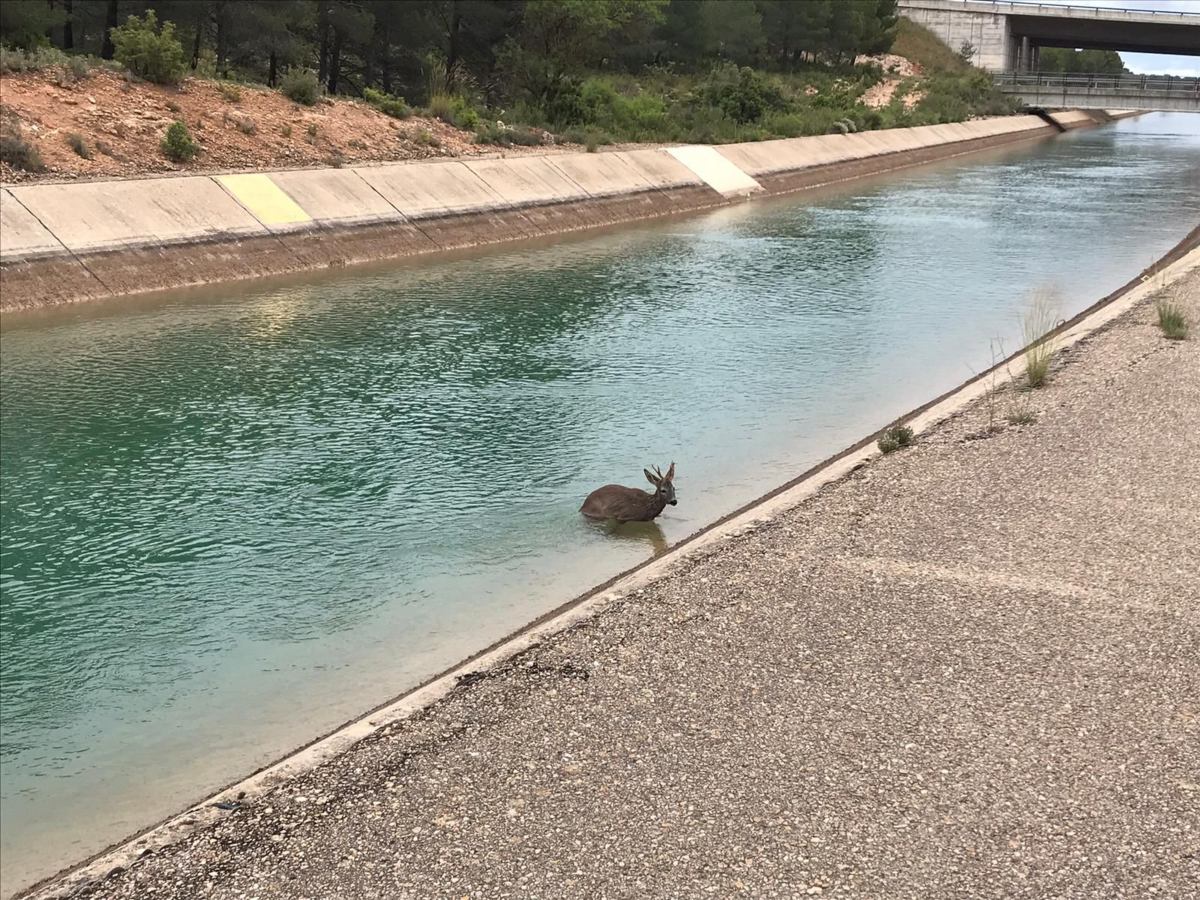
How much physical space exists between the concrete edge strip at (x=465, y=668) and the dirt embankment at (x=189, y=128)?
18.9 m

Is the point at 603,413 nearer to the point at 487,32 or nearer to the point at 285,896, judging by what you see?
the point at 285,896

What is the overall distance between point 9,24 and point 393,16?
19.6 m

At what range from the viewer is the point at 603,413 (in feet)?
51.5

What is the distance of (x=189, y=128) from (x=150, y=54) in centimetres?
262

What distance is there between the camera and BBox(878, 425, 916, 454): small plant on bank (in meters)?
12.5

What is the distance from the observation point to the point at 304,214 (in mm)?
27797

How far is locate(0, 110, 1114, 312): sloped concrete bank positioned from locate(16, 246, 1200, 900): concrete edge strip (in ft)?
49.6

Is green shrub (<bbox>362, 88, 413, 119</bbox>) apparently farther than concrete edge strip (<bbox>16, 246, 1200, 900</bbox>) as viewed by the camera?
Yes

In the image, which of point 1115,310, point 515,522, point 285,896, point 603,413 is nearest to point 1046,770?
point 285,896

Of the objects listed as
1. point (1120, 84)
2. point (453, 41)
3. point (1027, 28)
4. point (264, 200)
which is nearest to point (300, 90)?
point (264, 200)

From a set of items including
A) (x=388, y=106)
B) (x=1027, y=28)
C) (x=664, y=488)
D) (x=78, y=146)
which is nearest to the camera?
(x=664, y=488)

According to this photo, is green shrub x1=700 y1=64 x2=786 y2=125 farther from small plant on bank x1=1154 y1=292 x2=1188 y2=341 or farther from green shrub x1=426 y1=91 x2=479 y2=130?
small plant on bank x1=1154 y1=292 x2=1188 y2=341

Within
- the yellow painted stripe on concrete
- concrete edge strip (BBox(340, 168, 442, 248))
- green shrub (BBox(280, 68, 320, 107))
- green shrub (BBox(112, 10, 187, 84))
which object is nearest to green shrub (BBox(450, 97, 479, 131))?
green shrub (BBox(280, 68, 320, 107))

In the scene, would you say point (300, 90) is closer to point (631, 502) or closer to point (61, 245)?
point (61, 245)
